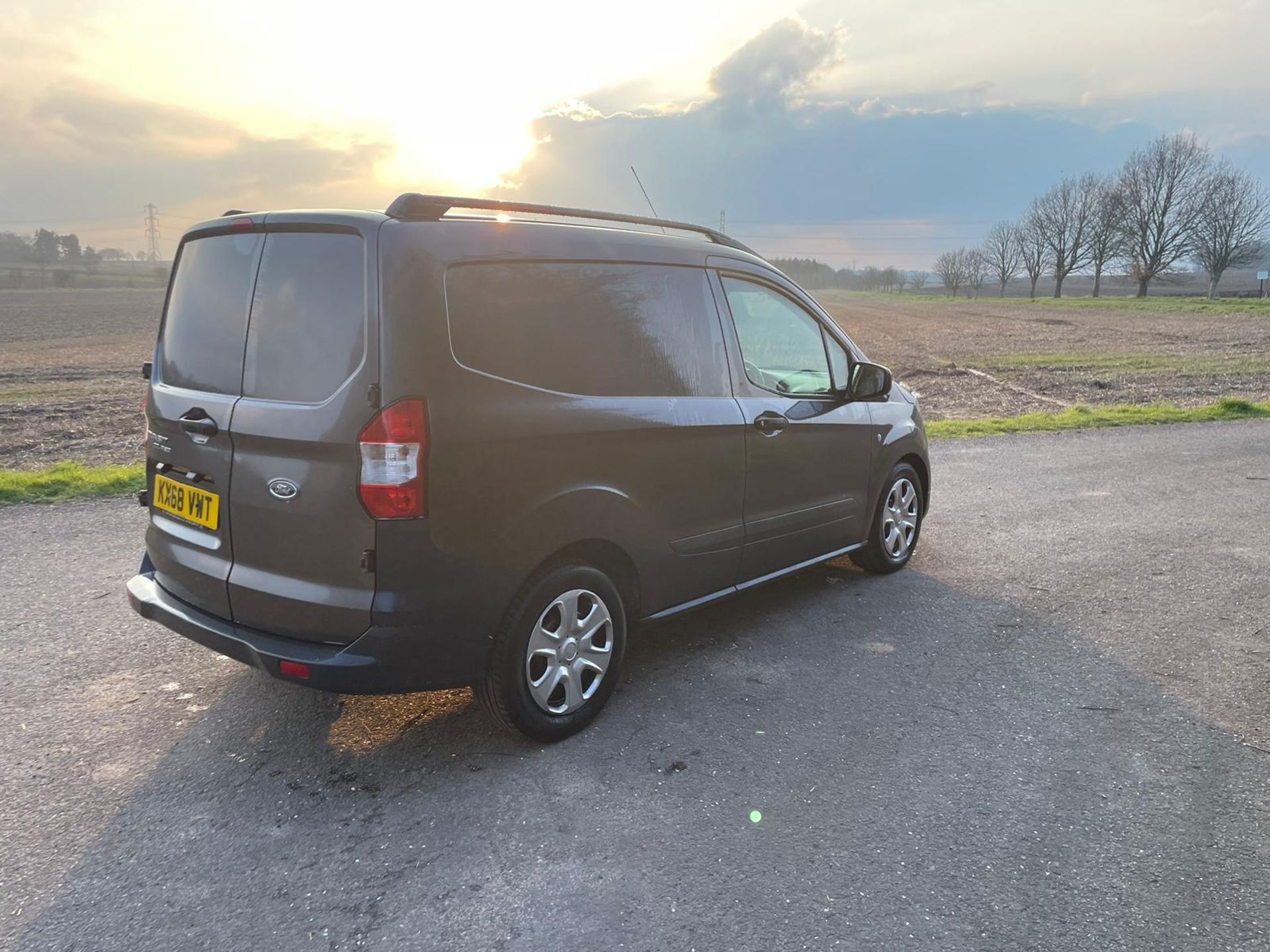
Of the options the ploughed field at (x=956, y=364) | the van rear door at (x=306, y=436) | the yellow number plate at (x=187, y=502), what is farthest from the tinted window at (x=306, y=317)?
the ploughed field at (x=956, y=364)

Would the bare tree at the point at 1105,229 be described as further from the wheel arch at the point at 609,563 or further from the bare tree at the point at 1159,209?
the wheel arch at the point at 609,563

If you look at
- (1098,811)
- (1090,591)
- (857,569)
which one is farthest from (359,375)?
(1090,591)

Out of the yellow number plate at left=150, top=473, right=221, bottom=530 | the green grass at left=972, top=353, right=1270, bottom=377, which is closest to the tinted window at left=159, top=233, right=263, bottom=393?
the yellow number plate at left=150, top=473, right=221, bottom=530

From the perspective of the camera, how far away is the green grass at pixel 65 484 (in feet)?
22.9

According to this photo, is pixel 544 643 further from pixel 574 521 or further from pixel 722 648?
pixel 722 648

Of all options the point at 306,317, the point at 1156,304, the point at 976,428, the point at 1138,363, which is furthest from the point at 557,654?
the point at 1156,304

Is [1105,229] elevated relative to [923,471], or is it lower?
elevated

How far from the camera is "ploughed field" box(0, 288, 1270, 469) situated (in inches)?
475

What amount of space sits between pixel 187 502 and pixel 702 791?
2.21m

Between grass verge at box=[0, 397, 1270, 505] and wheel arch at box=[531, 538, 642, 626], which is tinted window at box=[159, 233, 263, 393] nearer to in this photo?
wheel arch at box=[531, 538, 642, 626]

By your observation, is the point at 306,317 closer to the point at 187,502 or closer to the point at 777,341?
the point at 187,502

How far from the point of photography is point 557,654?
340 cm

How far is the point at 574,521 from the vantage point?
3350mm

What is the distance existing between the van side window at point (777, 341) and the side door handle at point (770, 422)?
142mm
